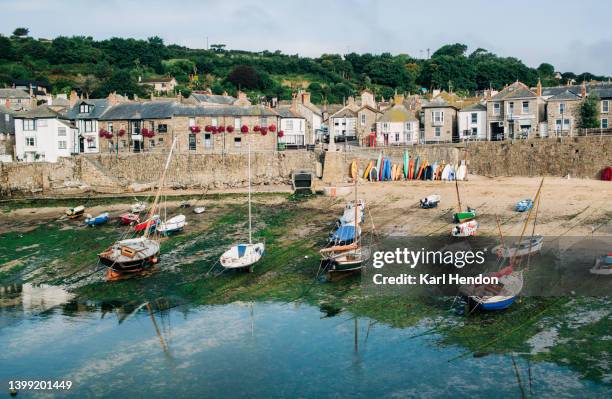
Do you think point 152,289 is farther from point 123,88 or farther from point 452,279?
point 123,88

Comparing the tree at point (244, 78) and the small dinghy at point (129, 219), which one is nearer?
the small dinghy at point (129, 219)

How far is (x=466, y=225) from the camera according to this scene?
114 ft

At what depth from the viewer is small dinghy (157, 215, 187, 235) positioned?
127ft

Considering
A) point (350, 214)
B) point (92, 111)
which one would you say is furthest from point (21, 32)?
point (350, 214)

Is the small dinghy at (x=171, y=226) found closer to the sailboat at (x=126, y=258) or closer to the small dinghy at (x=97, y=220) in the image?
the small dinghy at (x=97, y=220)

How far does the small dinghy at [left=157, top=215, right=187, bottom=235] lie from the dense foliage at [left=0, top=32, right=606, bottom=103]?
2666 inches

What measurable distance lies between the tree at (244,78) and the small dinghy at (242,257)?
80.3 m

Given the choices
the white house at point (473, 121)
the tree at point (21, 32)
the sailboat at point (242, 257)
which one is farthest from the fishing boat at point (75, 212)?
the tree at point (21, 32)

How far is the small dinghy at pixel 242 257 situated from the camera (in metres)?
31.3

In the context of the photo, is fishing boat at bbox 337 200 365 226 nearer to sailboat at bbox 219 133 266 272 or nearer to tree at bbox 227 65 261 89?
sailboat at bbox 219 133 266 272

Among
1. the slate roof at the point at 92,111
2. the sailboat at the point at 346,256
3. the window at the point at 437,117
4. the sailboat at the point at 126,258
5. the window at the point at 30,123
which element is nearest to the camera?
the sailboat at the point at 346,256

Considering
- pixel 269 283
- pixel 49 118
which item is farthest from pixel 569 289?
pixel 49 118

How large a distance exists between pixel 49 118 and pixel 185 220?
72.0ft

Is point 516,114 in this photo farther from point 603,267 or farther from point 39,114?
point 39,114
